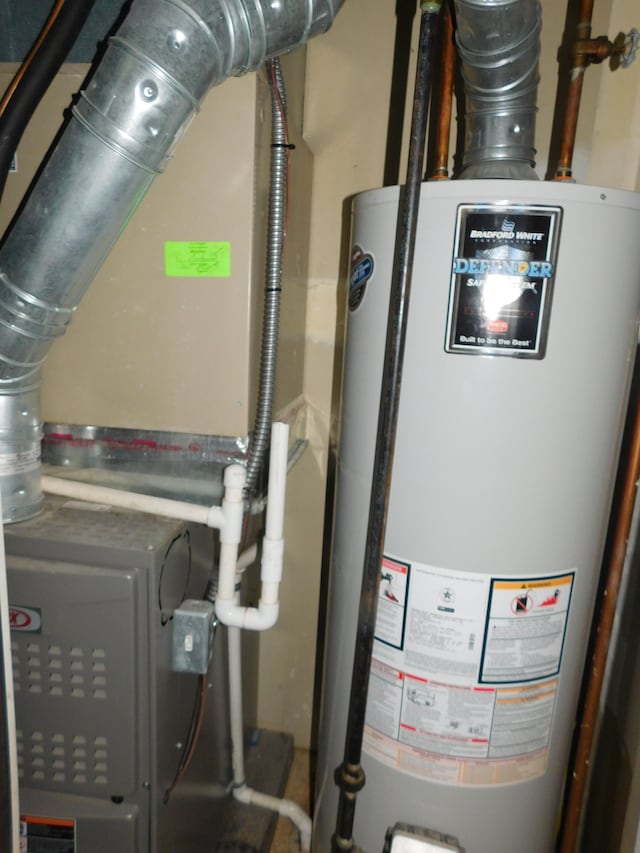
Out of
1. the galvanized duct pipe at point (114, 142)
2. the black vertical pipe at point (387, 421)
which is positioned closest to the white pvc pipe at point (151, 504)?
the galvanized duct pipe at point (114, 142)

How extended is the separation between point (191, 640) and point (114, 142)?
817mm

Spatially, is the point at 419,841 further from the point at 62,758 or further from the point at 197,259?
the point at 197,259

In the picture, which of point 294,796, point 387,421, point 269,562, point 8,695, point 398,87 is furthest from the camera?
point 294,796

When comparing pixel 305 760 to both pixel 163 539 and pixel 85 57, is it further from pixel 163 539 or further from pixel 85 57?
pixel 85 57

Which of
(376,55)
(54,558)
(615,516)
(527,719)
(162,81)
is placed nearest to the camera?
(162,81)

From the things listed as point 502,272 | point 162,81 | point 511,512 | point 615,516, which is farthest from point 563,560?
point 162,81

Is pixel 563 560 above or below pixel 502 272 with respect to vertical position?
below

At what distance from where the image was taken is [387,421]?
0.87 m

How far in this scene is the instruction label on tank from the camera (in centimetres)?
91

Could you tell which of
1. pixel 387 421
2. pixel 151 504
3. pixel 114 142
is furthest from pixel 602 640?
pixel 114 142

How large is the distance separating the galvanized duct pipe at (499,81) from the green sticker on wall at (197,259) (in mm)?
472

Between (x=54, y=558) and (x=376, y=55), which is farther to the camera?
(x=376, y=55)

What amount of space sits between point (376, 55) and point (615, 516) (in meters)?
1.24

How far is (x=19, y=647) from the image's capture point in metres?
0.88
